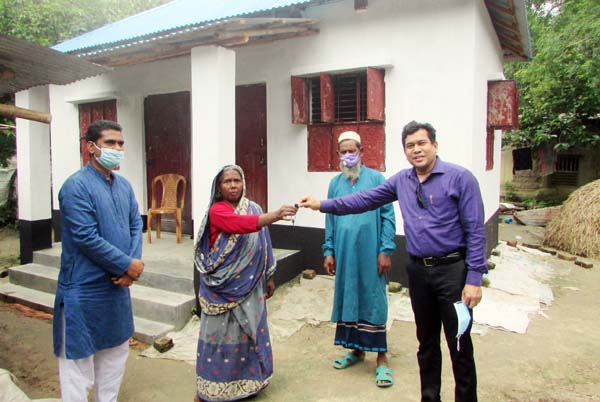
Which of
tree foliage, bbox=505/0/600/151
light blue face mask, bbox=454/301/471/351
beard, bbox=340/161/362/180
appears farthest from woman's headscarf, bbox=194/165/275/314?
tree foliage, bbox=505/0/600/151

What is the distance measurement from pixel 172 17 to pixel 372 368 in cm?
672

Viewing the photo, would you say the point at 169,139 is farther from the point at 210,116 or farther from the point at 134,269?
the point at 134,269

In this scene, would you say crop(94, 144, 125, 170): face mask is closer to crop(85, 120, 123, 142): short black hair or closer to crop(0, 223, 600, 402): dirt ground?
crop(85, 120, 123, 142): short black hair

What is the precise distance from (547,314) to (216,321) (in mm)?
3973

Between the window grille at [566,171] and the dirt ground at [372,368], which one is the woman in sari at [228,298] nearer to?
the dirt ground at [372,368]

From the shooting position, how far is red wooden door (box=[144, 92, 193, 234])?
715 centimetres

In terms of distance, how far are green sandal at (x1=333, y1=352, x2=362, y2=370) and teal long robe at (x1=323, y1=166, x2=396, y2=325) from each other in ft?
1.23

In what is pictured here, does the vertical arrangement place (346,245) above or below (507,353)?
above

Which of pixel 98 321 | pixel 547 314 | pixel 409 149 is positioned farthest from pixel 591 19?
pixel 98 321

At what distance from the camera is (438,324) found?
293 cm

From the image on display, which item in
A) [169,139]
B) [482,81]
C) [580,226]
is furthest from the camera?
[580,226]

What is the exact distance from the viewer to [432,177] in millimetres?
2812

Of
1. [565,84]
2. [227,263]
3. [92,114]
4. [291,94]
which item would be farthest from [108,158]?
[565,84]

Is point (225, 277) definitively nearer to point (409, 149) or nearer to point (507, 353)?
point (409, 149)
